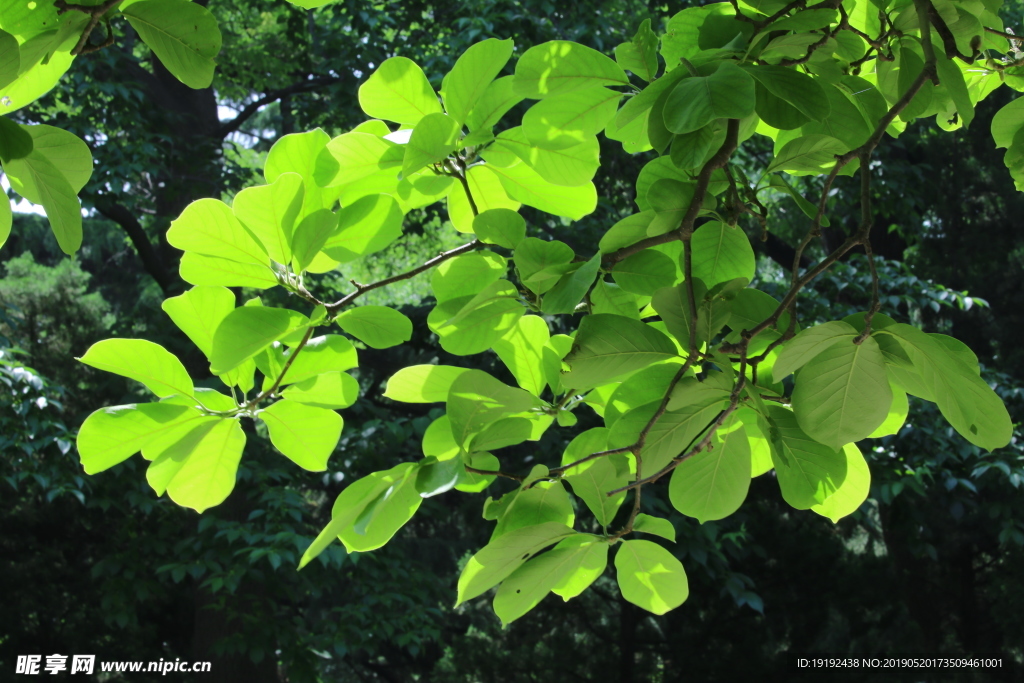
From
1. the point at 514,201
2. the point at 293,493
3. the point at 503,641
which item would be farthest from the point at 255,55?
the point at 514,201

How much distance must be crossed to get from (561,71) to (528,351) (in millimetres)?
209

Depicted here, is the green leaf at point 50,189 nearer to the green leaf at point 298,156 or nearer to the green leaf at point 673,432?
the green leaf at point 298,156

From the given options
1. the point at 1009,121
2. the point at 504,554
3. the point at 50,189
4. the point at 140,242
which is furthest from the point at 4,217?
the point at 140,242

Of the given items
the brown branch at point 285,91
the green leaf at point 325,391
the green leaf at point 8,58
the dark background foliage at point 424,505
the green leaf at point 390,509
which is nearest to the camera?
the green leaf at point 8,58

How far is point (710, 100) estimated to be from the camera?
16.1 inches

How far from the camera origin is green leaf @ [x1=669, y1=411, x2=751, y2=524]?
538 millimetres

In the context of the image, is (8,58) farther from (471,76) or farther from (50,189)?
(471,76)

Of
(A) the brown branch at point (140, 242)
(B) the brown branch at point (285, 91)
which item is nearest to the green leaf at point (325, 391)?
(A) the brown branch at point (140, 242)

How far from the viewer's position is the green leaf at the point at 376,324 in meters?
0.56

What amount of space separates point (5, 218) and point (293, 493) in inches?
120

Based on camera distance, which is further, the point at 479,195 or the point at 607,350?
the point at 479,195

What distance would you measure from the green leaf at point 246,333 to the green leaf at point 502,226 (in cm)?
14

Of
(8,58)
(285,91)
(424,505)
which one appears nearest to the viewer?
(8,58)

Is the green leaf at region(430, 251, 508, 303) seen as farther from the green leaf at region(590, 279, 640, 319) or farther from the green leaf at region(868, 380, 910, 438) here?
the green leaf at region(868, 380, 910, 438)
